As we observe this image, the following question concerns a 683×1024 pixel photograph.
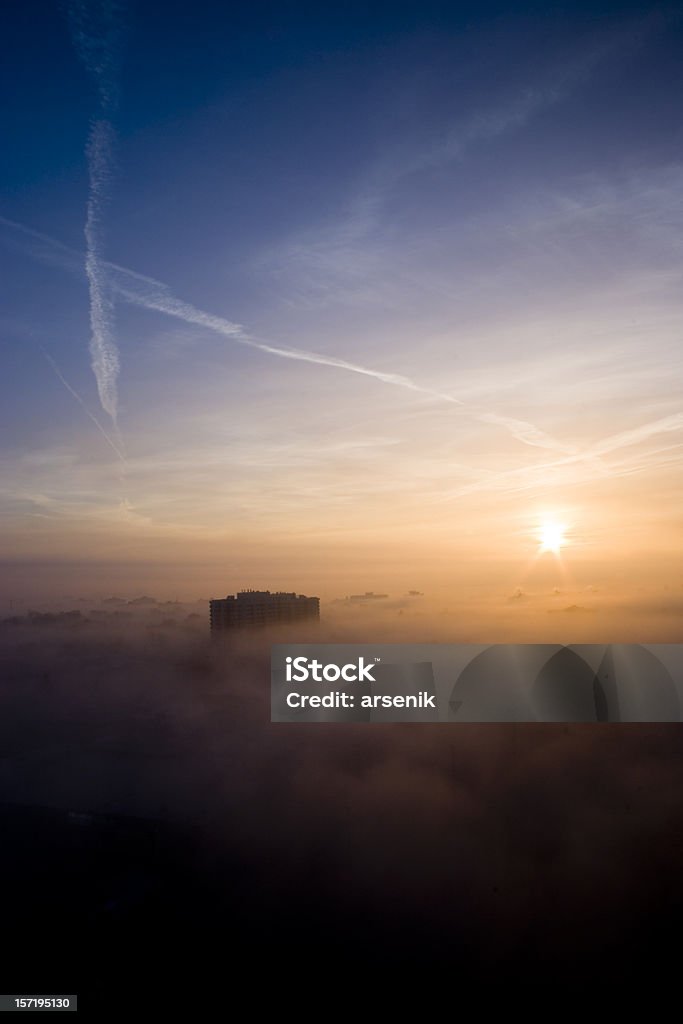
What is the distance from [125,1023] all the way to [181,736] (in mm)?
130757

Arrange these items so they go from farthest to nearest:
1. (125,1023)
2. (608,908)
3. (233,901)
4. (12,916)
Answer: (608,908) → (233,901) → (12,916) → (125,1023)

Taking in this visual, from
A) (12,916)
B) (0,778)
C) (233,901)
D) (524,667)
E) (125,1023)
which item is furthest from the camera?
(524,667)

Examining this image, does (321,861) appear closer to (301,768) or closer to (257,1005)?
(257,1005)

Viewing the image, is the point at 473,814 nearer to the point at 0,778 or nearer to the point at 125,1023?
the point at 125,1023

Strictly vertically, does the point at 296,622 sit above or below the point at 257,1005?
above

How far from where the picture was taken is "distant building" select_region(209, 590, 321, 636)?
157500 millimetres

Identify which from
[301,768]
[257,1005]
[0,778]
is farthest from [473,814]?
[0,778]

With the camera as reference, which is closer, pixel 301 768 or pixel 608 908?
pixel 608 908

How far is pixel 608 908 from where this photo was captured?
A: 3287 inches

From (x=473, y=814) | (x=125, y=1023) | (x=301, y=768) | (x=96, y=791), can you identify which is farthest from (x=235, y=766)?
(x=125, y=1023)

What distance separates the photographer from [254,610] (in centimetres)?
15812

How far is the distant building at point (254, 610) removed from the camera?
15750 cm

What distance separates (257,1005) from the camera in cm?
5809

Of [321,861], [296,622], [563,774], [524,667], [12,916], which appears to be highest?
[296,622]
